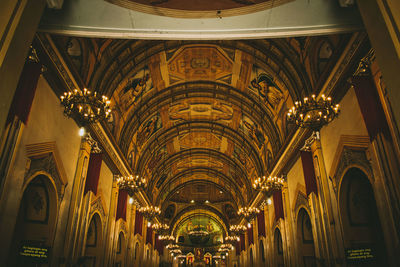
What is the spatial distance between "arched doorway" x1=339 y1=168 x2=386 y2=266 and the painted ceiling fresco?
3.00m

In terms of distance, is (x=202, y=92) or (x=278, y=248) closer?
(x=278, y=248)

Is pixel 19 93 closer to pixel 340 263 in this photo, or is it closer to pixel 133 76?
pixel 133 76

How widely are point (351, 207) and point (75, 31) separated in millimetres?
7450

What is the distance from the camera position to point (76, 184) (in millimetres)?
8547

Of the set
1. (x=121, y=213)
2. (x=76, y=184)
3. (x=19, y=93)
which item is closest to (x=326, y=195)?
(x=76, y=184)

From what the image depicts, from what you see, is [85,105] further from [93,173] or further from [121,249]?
[121,249]

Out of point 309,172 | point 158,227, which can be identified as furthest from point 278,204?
point 158,227

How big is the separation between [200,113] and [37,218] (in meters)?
11.9

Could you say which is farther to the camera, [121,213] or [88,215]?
[121,213]

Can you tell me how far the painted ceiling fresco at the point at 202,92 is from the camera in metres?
9.64

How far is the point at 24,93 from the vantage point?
561 centimetres

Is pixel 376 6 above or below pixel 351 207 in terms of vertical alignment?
above

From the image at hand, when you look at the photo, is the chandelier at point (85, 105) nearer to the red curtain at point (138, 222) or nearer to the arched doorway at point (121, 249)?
the arched doorway at point (121, 249)

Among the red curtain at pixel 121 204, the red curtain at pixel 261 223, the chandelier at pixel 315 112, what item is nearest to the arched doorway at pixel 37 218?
the red curtain at pixel 121 204
